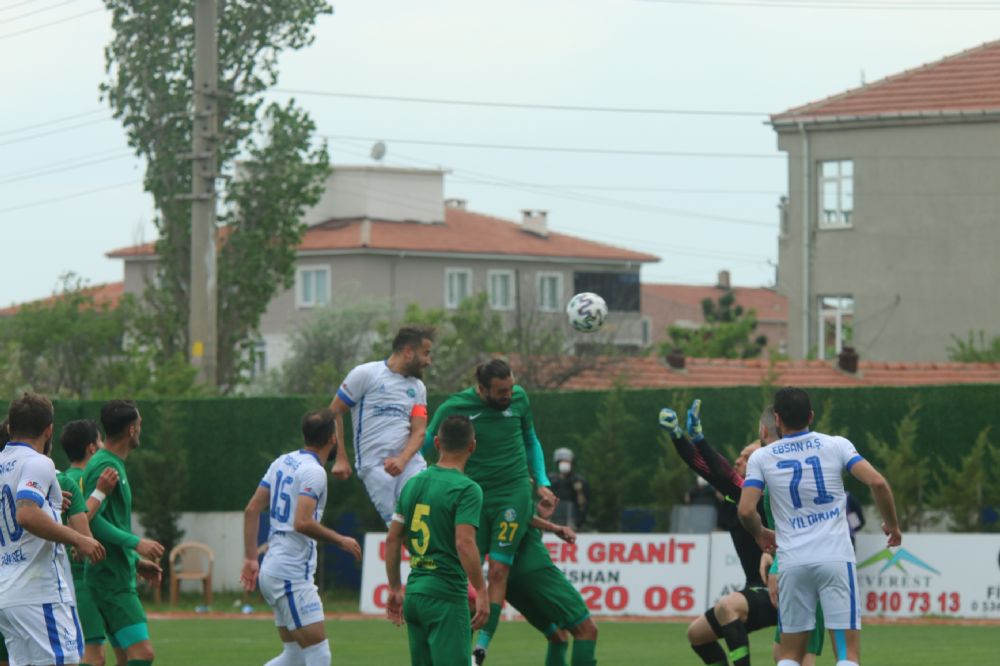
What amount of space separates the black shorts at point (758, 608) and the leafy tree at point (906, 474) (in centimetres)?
1228

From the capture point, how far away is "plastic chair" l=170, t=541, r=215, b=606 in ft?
87.4

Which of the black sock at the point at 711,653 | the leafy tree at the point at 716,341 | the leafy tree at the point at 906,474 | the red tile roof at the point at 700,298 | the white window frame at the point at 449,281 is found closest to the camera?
the black sock at the point at 711,653

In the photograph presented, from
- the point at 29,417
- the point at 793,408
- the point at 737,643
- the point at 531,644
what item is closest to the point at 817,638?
the point at 737,643

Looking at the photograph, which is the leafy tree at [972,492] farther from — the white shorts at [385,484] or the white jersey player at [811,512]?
the white jersey player at [811,512]

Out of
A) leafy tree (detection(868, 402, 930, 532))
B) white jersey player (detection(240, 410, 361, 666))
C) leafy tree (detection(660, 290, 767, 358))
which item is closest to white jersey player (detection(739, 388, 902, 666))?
white jersey player (detection(240, 410, 361, 666))

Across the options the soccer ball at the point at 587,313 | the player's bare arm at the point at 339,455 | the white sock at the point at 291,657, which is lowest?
the white sock at the point at 291,657

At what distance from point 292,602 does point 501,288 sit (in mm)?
62982

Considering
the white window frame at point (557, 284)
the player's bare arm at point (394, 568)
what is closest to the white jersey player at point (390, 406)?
the player's bare arm at point (394, 568)

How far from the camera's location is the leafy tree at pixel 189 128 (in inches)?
1330

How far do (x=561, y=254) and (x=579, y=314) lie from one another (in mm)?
60176

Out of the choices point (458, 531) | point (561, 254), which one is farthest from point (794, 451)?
point (561, 254)

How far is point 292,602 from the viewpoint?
37.6ft

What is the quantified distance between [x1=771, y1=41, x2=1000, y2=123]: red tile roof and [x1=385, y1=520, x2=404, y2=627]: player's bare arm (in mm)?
35364

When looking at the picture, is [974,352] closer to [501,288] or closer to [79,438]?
[79,438]
